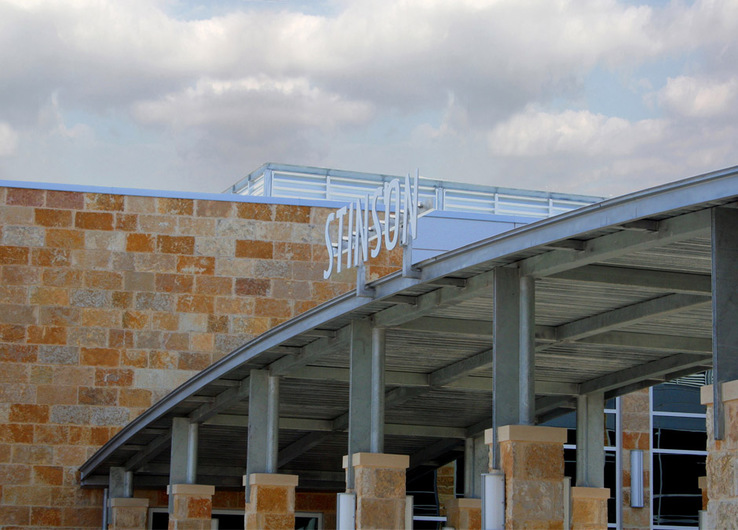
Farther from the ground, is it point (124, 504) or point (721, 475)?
point (721, 475)

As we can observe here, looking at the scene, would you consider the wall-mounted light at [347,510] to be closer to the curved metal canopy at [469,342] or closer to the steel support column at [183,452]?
the curved metal canopy at [469,342]

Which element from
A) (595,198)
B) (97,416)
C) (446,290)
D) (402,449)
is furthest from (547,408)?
(595,198)

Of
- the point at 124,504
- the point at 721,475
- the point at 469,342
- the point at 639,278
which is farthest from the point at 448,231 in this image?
the point at 721,475

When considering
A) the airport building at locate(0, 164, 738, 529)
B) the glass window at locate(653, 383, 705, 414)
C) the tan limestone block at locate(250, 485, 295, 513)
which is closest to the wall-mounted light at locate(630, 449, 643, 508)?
the airport building at locate(0, 164, 738, 529)

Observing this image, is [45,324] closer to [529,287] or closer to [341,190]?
[341,190]

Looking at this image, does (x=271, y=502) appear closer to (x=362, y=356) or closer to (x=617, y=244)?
(x=362, y=356)

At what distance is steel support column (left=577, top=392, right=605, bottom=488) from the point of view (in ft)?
61.5

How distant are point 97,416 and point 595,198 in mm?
15006

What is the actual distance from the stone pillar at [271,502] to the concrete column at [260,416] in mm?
A: 173

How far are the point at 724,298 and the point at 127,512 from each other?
53.2ft

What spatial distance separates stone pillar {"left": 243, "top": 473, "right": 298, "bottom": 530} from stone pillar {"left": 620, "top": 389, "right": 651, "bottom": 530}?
12.0 meters

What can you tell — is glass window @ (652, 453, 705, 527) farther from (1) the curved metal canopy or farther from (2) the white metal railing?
(2) the white metal railing

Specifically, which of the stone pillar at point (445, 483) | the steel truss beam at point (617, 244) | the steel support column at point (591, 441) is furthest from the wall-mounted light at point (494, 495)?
the stone pillar at point (445, 483)

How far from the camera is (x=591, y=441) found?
62.0 ft
